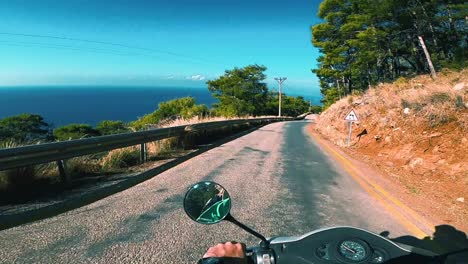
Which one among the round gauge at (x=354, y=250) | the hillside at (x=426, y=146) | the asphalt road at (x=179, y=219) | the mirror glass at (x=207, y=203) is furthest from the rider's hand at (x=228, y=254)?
the hillside at (x=426, y=146)

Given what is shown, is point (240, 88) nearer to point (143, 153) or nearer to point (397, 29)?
point (397, 29)

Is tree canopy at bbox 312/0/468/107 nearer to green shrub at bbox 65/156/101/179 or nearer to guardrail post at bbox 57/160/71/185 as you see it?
green shrub at bbox 65/156/101/179

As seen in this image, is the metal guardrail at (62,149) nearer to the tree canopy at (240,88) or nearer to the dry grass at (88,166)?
the dry grass at (88,166)

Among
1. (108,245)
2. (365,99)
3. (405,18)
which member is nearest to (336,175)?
(108,245)

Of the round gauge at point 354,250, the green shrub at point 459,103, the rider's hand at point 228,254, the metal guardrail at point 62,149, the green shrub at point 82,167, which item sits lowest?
the green shrub at point 82,167

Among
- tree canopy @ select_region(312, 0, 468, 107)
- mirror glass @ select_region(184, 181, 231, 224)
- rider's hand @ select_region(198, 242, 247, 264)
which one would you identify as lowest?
rider's hand @ select_region(198, 242, 247, 264)

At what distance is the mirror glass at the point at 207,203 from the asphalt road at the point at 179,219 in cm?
198

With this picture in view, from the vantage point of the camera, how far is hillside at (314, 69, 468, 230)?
764cm

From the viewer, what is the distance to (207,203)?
2.40 meters

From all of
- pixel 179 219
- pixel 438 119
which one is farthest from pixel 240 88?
pixel 179 219

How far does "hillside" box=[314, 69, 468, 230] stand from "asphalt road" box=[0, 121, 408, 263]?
1478 millimetres

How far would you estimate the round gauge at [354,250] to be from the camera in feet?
6.93

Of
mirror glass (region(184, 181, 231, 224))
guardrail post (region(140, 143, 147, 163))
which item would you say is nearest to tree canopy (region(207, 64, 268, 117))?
guardrail post (region(140, 143, 147, 163))

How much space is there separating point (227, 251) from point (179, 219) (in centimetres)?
361
